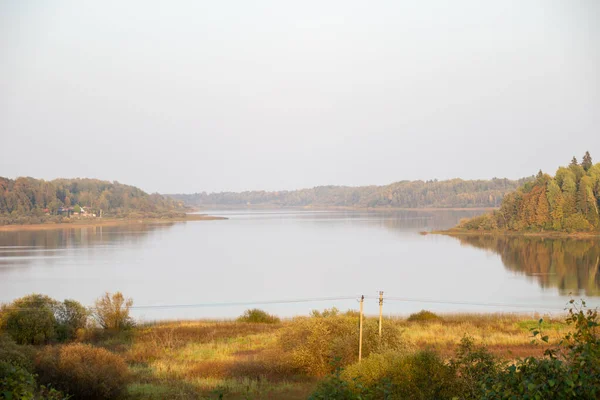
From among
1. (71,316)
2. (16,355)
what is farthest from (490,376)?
(71,316)

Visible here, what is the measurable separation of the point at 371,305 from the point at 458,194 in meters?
154

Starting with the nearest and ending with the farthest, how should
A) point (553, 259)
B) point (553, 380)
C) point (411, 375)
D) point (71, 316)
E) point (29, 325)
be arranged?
point (553, 380) < point (411, 375) < point (29, 325) < point (71, 316) < point (553, 259)

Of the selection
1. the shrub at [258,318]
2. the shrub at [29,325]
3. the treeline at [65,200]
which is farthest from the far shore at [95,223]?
→ the shrub at [29,325]

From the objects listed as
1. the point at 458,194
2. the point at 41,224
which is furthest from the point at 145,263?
the point at 458,194

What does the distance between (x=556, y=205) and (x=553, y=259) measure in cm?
2740

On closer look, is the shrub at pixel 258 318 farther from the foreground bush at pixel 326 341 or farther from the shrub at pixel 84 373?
the shrub at pixel 84 373

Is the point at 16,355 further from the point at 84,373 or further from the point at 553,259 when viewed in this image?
the point at 553,259

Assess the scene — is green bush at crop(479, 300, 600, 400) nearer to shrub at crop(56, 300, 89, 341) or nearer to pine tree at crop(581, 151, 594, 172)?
shrub at crop(56, 300, 89, 341)

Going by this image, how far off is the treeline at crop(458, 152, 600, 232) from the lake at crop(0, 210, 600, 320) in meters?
7.94

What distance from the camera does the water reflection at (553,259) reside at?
122ft

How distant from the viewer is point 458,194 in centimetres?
17688

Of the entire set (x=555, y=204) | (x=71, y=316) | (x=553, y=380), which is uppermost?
(x=555, y=204)

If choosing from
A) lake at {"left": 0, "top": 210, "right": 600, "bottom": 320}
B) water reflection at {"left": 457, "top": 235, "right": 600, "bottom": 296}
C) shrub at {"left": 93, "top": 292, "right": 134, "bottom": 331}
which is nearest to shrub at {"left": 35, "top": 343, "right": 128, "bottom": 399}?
shrub at {"left": 93, "top": 292, "right": 134, "bottom": 331}

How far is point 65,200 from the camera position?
427 ft
